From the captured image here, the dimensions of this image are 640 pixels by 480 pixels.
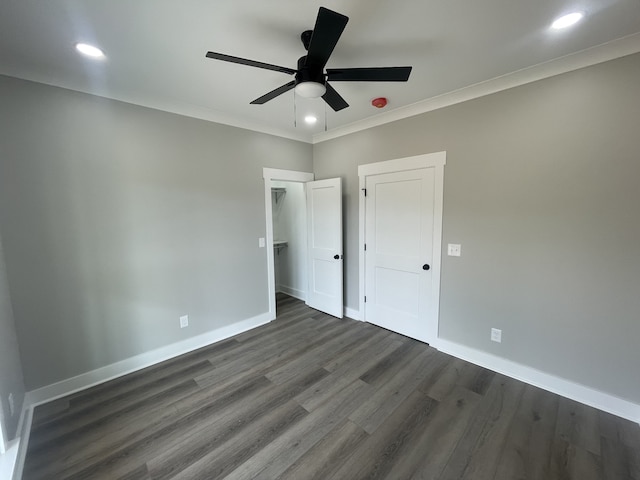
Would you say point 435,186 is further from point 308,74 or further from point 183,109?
point 183,109

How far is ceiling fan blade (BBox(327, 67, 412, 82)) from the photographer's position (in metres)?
1.56

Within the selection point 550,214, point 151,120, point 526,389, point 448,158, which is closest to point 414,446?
point 526,389

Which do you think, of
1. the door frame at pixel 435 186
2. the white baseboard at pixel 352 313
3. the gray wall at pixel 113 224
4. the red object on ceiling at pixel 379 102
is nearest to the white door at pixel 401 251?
the door frame at pixel 435 186

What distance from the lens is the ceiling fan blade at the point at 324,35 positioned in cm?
115

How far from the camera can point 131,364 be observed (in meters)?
2.61

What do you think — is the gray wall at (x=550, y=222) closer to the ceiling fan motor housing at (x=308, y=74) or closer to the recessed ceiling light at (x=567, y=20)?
the recessed ceiling light at (x=567, y=20)

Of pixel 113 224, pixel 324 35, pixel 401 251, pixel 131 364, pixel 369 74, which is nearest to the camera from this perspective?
pixel 324 35

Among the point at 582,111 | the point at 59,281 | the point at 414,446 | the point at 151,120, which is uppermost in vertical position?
the point at 151,120

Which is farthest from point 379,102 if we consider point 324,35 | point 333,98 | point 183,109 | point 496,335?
point 496,335

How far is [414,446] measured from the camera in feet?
5.80

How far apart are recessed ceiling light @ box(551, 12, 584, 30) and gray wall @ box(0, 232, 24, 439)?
4035 mm

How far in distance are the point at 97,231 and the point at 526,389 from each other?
412cm

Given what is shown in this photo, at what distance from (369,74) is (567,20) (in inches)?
50.4

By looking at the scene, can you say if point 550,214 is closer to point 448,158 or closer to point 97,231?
point 448,158
